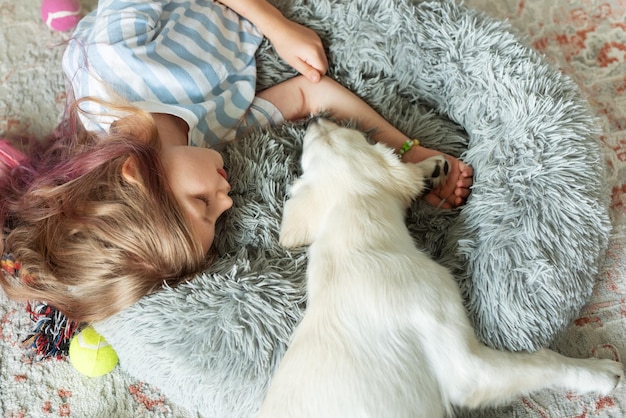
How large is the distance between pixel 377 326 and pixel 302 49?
80 centimetres

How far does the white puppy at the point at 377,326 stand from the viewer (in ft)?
3.22

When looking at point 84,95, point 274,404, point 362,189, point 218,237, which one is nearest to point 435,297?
point 362,189

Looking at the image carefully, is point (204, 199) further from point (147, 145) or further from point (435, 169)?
point (435, 169)

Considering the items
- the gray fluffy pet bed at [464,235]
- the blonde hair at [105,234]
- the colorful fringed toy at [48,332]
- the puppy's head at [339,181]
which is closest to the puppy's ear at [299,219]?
the puppy's head at [339,181]

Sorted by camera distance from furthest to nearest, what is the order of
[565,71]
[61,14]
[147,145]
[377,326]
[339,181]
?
[61,14] < [565,71] < [147,145] < [339,181] < [377,326]

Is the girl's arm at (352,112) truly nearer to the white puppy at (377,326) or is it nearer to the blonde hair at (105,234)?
the white puppy at (377,326)

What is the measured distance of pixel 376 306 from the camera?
1.02m

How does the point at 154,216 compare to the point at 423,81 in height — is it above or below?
below

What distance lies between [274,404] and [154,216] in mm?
456

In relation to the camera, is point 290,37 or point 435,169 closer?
point 435,169

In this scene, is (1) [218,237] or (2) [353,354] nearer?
(2) [353,354]

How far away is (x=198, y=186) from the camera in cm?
123

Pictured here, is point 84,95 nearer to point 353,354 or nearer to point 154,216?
point 154,216

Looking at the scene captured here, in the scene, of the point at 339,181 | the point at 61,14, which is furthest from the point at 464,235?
the point at 61,14
